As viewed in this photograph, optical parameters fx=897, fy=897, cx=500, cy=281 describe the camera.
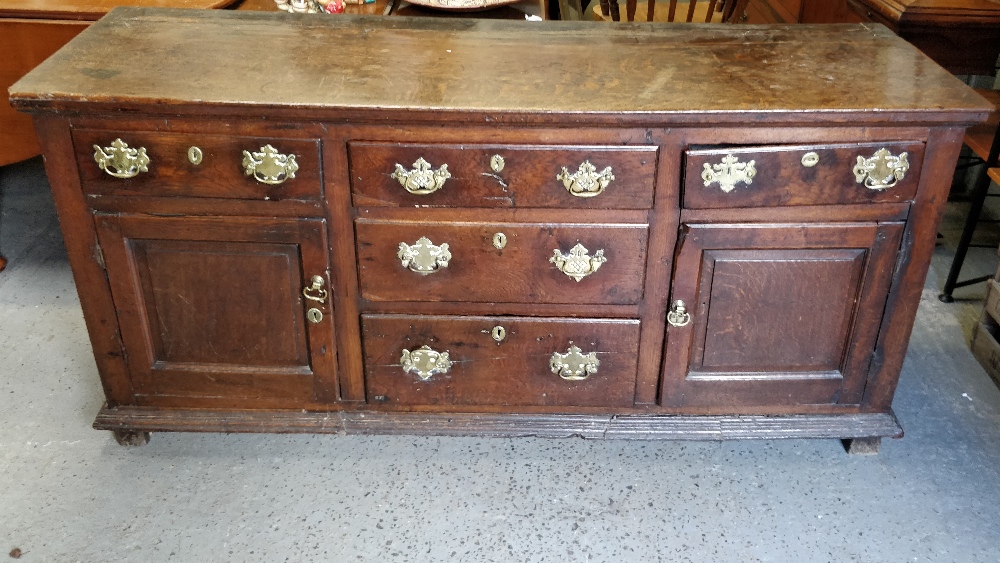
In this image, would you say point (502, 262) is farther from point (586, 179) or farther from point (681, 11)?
point (681, 11)

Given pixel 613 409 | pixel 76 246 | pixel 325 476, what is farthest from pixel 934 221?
pixel 76 246

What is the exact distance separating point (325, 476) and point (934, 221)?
1323mm

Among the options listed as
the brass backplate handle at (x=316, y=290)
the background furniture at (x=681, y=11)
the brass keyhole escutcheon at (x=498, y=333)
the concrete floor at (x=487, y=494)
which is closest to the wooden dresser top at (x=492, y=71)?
the brass backplate handle at (x=316, y=290)

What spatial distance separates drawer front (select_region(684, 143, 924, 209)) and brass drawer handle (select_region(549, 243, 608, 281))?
0.20m

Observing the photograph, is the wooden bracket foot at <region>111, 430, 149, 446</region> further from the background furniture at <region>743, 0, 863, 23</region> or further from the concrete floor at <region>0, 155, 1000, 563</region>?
the background furniture at <region>743, 0, 863, 23</region>

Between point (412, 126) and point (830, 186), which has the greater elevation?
point (412, 126)

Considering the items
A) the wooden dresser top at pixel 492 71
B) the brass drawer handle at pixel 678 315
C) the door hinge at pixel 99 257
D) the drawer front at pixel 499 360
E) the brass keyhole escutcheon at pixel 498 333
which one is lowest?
the drawer front at pixel 499 360

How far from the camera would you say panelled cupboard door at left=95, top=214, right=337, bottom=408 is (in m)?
1.71

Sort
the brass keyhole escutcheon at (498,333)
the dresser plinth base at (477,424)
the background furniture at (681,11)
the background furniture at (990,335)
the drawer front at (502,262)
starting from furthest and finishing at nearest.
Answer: the background furniture at (681,11) < the background furniture at (990,335) < the dresser plinth base at (477,424) < the brass keyhole escutcheon at (498,333) < the drawer front at (502,262)

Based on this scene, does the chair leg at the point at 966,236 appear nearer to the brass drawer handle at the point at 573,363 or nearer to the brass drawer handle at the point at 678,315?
the brass drawer handle at the point at 678,315

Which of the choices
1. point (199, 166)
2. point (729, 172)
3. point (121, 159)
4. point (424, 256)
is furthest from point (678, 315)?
point (121, 159)

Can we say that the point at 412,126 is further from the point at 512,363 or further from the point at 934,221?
the point at 934,221

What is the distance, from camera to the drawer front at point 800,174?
5.30 ft

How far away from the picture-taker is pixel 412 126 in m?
1.60
